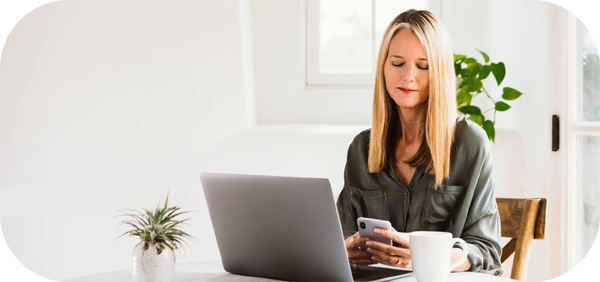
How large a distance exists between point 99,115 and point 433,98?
4.78 ft

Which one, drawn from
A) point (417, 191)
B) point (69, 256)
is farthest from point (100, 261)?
point (417, 191)

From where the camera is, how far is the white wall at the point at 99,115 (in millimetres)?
2049

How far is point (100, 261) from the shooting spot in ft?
7.08

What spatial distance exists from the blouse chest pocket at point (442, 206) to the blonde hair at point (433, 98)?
0.09ft

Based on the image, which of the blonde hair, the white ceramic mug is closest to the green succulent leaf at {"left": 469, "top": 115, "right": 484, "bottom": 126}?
the blonde hair

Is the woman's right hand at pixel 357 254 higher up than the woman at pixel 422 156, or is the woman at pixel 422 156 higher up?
the woman at pixel 422 156

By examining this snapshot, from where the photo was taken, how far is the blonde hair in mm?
1246

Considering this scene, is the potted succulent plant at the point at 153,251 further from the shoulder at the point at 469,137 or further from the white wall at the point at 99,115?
the white wall at the point at 99,115

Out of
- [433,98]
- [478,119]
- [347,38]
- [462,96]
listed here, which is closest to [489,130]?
[478,119]

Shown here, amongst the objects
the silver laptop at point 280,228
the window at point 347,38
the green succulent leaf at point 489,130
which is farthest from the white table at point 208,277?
the window at point 347,38

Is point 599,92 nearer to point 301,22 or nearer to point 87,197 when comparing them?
point 301,22

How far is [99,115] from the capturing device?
218cm

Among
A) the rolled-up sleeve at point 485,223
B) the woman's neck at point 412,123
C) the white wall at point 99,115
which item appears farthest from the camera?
the white wall at point 99,115

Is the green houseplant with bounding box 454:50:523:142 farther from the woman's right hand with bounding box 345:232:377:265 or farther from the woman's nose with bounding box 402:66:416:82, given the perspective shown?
the woman's right hand with bounding box 345:232:377:265
